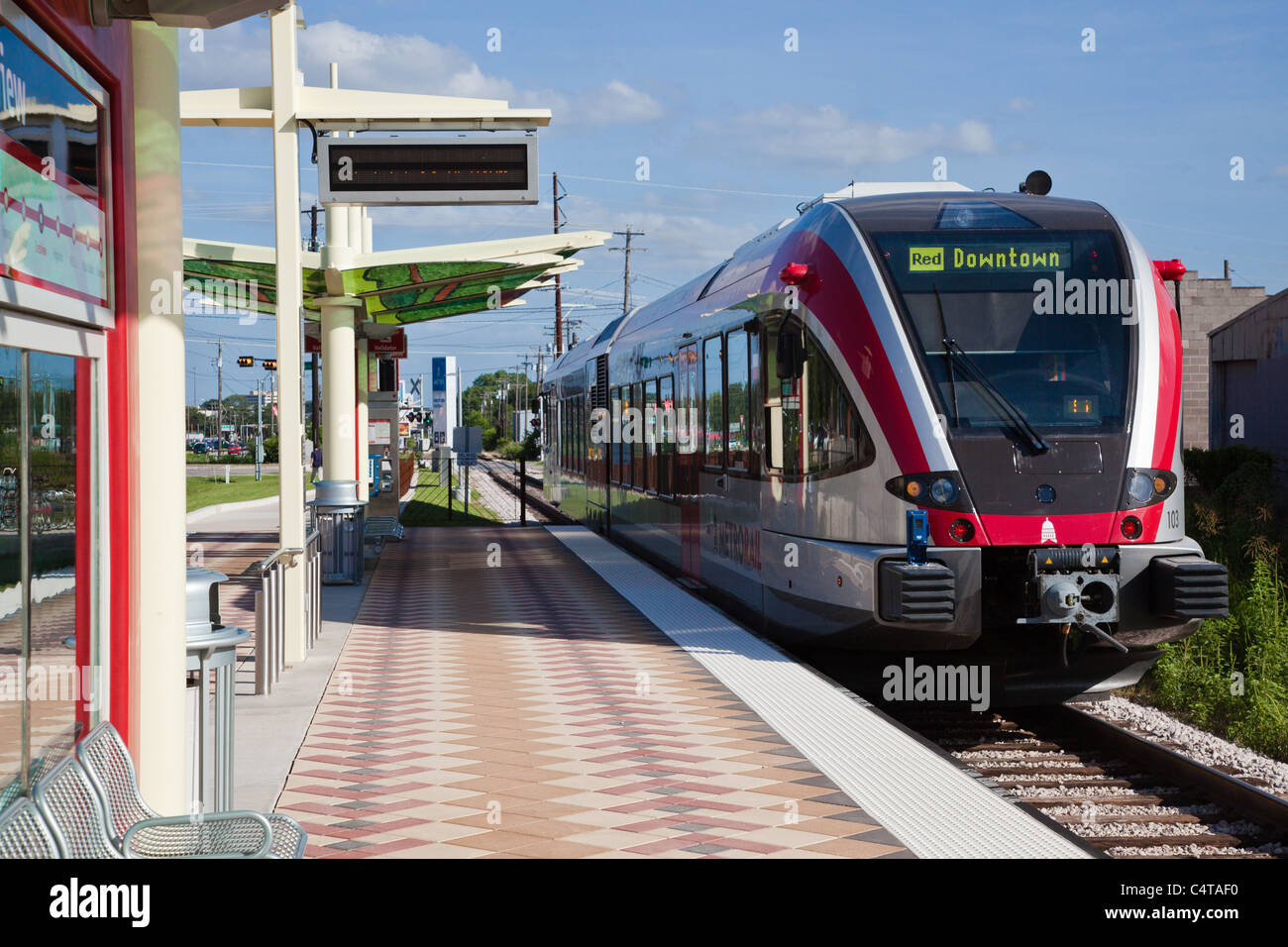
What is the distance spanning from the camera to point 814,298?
10539 millimetres

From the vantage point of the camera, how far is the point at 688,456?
51.3 ft

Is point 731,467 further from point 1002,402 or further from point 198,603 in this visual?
point 198,603

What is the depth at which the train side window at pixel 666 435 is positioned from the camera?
1659 cm

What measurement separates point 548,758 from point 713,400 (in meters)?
6.52

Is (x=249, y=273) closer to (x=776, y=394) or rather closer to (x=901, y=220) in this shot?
(x=776, y=394)

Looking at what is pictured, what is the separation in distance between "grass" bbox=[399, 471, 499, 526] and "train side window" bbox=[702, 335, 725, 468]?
51.5ft

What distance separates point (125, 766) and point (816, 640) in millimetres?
6446

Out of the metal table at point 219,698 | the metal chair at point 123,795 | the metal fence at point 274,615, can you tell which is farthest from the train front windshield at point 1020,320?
the metal chair at point 123,795

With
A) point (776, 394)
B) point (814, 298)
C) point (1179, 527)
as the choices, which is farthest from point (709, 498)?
point (1179, 527)

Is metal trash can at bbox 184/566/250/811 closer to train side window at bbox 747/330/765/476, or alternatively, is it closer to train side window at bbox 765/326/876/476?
train side window at bbox 765/326/876/476

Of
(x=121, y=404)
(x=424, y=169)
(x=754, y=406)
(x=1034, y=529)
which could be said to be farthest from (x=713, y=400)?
(x=121, y=404)

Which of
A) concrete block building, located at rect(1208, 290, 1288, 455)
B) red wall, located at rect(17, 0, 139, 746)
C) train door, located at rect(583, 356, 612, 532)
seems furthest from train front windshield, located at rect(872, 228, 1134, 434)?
concrete block building, located at rect(1208, 290, 1288, 455)

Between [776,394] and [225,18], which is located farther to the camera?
[776,394]
